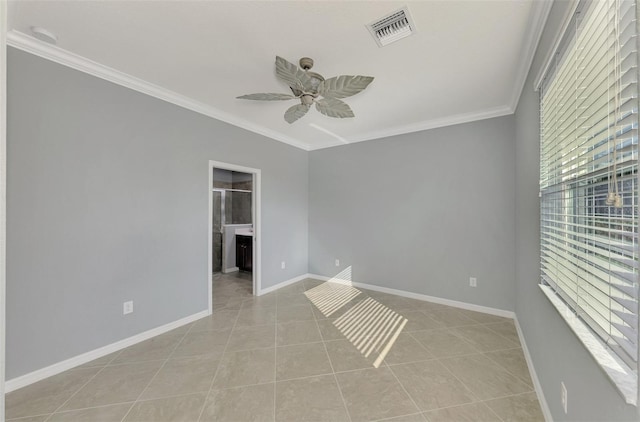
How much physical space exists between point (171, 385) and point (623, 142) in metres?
2.90

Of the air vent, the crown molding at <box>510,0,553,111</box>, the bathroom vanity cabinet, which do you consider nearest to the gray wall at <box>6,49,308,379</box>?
the bathroom vanity cabinet

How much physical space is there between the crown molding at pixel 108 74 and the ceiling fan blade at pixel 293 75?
163 centimetres

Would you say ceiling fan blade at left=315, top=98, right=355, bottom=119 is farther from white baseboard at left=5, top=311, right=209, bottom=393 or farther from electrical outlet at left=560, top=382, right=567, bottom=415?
white baseboard at left=5, top=311, right=209, bottom=393

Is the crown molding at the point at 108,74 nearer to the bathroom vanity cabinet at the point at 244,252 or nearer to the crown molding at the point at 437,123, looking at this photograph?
the crown molding at the point at 437,123

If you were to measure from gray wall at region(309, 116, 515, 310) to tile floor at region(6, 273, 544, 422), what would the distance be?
2.45ft

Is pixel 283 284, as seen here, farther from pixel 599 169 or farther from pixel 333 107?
pixel 599 169

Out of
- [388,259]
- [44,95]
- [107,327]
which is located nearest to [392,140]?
[388,259]

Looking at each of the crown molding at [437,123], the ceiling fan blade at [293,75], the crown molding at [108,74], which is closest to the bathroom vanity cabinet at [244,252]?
the crown molding at [108,74]

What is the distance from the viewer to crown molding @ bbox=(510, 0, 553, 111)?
1561 mm

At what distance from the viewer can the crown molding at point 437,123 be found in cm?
312

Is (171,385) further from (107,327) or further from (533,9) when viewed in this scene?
(533,9)

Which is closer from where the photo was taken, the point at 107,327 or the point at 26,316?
the point at 26,316

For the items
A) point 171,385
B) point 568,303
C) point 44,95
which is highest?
point 44,95

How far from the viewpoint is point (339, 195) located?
4539 millimetres
